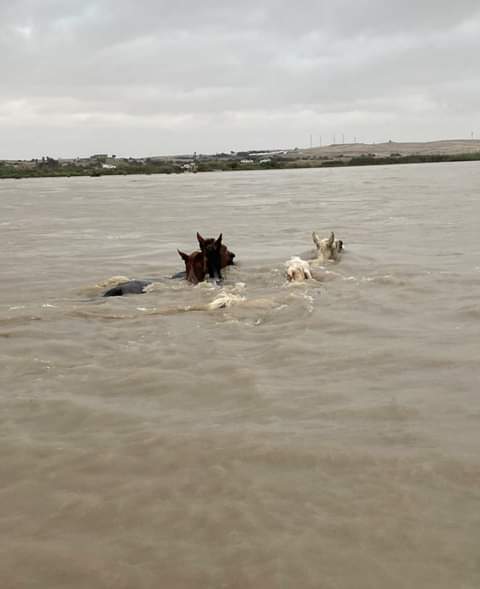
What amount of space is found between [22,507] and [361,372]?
9.02ft

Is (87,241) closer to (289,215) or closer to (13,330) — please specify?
(289,215)

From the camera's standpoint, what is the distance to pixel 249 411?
4.32 meters

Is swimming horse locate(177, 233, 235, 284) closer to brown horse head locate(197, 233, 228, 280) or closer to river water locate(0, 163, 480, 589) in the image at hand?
brown horse head locate(197, 233, 228, 280)

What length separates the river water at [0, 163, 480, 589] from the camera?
2682 mm

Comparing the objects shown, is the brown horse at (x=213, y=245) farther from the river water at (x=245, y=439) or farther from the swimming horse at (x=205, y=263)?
the river water at (x=245, y=439)

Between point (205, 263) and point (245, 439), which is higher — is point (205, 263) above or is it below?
above

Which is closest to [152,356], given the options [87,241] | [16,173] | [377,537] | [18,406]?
[18,406]

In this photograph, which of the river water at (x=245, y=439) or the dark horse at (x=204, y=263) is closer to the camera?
the river water at (x=245, y=439)

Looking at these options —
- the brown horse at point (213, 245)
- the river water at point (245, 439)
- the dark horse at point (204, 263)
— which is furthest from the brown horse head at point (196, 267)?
the river water at point (245, 439)

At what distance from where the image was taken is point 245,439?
3.82 meters

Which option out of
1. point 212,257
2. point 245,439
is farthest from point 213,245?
point 245,439

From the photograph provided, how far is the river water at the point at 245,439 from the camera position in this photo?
2682 mm

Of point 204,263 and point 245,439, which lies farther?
point 204,263

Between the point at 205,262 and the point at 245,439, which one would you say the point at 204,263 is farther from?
the point at 245,439
